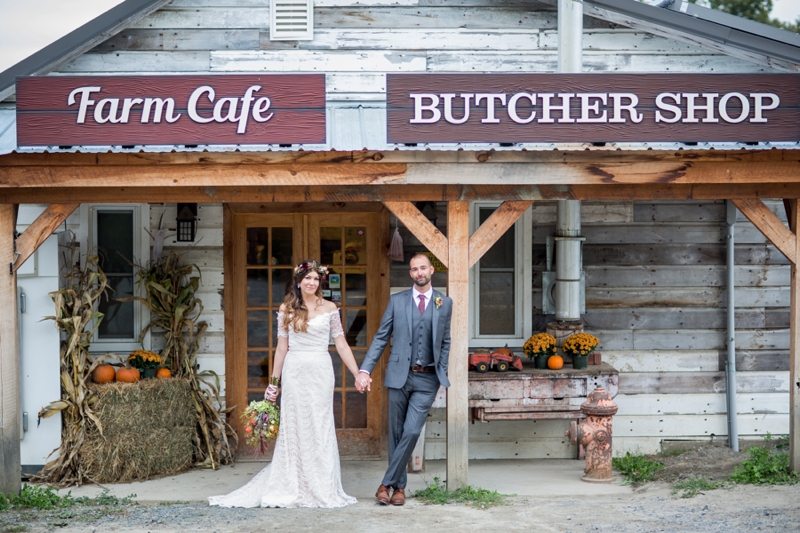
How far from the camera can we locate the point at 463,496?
7.23m

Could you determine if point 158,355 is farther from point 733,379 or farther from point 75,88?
point 733,379

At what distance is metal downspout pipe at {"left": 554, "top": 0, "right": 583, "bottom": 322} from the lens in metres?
8.80

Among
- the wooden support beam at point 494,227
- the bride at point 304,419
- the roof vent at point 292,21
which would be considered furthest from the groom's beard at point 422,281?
the roof vent at point 292,21

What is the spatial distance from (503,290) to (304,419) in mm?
2958

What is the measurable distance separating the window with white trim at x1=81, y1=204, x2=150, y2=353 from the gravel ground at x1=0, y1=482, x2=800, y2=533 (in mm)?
2263

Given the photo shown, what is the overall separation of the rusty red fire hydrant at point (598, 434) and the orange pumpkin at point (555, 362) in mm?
510

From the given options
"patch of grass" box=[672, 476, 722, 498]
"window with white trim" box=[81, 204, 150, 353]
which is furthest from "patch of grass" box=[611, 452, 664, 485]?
"window with white trim" box=[81, 204, 150, 353]

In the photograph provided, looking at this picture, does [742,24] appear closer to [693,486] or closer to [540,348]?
[540,348]

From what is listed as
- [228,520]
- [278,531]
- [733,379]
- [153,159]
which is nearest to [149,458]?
[228,520]

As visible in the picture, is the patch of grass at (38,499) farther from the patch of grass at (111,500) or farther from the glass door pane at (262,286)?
the glass door pane at (262,286)

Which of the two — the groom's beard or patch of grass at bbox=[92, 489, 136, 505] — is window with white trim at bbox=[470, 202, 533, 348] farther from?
patch of grass at bbox=[92, 489, 136, 505]

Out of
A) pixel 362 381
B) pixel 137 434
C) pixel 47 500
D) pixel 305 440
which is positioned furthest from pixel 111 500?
pixel 362 381

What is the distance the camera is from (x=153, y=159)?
685 centimetres

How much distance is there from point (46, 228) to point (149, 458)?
2.38 meters
